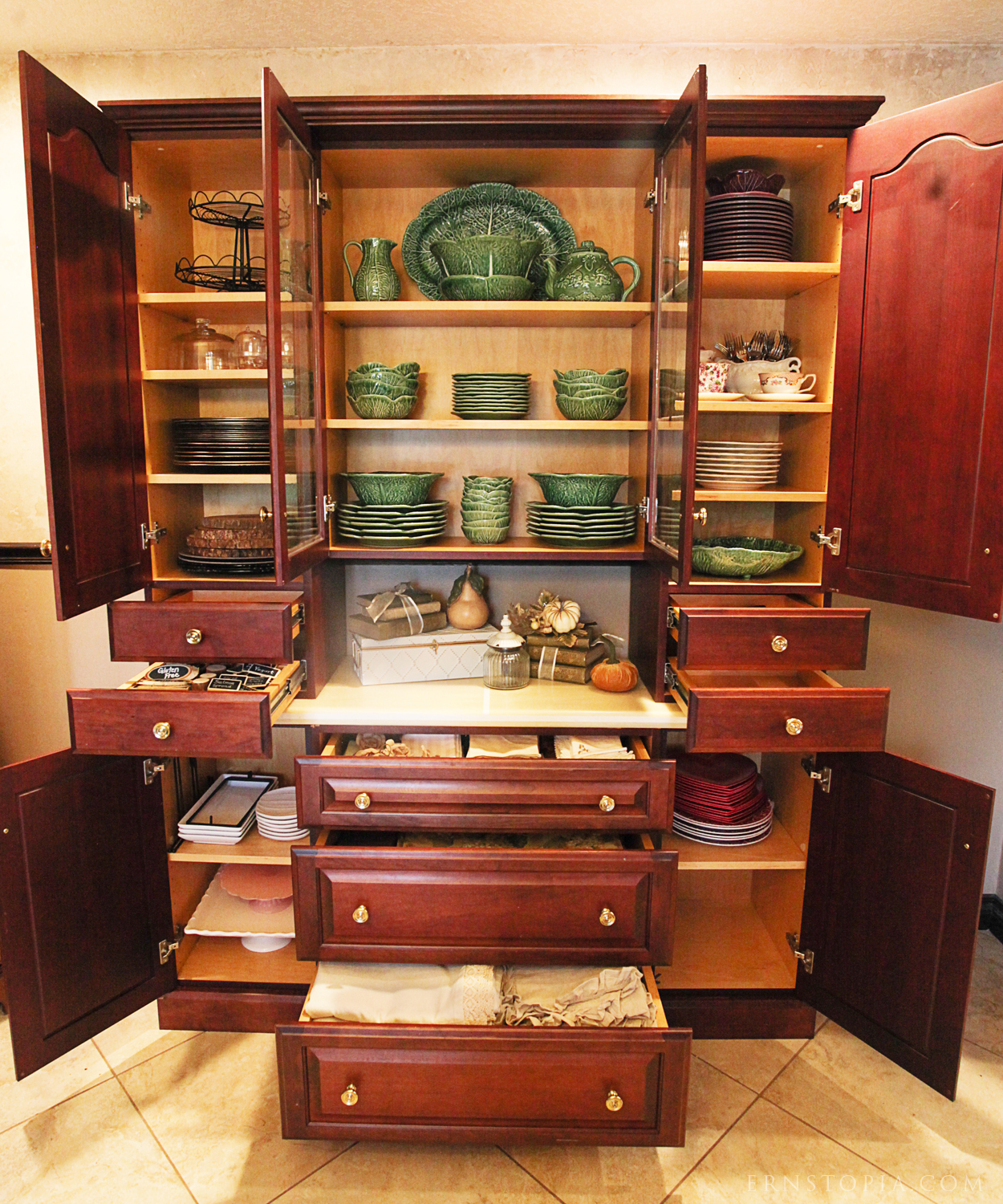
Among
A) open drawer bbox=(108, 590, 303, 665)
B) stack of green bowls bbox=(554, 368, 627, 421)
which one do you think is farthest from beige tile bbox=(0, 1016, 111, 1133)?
stack of green bowls bbox=(554, 368, 627, 421)

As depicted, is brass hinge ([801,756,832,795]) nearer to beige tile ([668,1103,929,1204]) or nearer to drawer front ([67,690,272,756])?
beige tile ([668,1103,929,1204])

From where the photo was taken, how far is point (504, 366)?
221 cm

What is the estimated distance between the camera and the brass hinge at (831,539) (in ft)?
6.14

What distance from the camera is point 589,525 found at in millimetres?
2010

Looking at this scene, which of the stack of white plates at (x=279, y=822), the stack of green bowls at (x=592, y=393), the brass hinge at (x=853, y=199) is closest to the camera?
the brass hinge at (x=853, y=199)

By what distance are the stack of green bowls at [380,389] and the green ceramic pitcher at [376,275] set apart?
0.56ft

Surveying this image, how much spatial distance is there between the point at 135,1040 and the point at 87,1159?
1.20ft

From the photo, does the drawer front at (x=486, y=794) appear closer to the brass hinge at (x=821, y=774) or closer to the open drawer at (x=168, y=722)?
the open drawer at (x=168, y=722)

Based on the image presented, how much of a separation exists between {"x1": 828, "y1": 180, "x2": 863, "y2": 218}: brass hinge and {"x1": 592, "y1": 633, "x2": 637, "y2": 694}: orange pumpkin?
3.82ft

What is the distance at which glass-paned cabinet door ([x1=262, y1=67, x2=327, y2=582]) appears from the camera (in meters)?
1.51

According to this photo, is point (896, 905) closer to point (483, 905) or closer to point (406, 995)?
point (483, 905)

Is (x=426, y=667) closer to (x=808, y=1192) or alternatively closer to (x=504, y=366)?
(x=504, y=366)

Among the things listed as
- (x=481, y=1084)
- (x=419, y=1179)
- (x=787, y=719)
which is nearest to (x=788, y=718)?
(x=787, y=719)

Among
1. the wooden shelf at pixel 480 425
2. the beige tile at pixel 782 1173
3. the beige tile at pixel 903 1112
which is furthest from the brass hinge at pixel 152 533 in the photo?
the beige tile at pixel 903 1112
